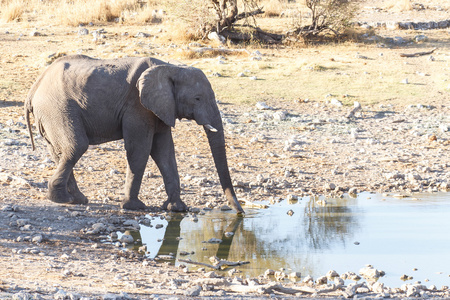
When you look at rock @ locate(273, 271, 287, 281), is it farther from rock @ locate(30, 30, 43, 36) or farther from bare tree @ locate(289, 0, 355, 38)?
rock @ locate(30, 30, 43, 36)

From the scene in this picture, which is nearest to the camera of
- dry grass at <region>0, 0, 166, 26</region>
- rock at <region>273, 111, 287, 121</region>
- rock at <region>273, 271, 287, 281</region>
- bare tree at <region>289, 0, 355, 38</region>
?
rock at <region>273, 271, 287, 281</region>

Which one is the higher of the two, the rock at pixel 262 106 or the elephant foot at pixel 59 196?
the elephant foot at pixel 59 196

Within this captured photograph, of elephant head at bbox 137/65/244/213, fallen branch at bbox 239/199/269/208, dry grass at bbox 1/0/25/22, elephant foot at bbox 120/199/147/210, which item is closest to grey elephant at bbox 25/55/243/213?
elephant head at bbox 137/65/244/213

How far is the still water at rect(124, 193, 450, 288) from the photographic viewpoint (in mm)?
6824

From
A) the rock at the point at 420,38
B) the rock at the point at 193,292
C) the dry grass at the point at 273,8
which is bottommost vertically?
the rock at the point at 420,38

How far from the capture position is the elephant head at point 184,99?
782 cm

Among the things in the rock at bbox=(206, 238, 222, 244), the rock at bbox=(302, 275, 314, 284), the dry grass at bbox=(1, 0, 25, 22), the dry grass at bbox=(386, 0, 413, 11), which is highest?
the dry grass at bbox=(1, 0, 25, 22)

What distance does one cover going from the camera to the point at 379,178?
10.2 metres

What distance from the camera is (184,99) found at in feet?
26.3

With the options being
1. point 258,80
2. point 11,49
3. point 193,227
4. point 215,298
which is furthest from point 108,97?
point 11,49

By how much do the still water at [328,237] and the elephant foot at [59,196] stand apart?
98 centimetres

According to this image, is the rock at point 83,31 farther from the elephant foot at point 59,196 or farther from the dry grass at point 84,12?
the elephant foot at point 59,196

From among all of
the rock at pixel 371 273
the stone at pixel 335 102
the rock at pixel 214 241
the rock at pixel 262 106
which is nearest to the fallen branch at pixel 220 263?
the rock at pixel 214 241

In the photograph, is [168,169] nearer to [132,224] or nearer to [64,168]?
[132,224]
